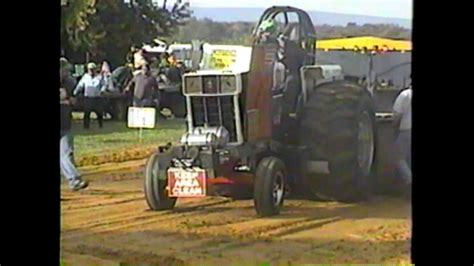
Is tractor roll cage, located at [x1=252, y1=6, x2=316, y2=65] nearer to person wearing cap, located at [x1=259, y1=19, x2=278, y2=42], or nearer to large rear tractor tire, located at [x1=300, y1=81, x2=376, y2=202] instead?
person wearing cap, located at [x1=259, y1=19, x2=278, y2=42]

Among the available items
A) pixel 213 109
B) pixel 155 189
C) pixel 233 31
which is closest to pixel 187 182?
pixel 155 189

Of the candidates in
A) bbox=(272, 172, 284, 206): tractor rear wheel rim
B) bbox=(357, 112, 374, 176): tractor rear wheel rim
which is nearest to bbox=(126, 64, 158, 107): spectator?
bbox=(272, 172, 284, 206): tractor rear wheel rim

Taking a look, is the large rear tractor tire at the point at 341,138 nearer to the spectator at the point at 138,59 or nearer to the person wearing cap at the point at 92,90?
the spectator at the point at 138,59

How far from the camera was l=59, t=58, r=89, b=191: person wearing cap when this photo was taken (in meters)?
3.00

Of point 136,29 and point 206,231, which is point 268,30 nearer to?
point 136,29

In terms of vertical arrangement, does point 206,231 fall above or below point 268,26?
below

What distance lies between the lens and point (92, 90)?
308 centimetres

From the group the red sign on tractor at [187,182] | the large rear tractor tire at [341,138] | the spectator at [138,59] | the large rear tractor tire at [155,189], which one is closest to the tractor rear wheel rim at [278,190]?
the large rear tractor tire at [341,138]

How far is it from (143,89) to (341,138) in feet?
2.73

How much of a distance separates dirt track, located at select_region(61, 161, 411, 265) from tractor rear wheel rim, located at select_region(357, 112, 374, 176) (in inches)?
6.2
